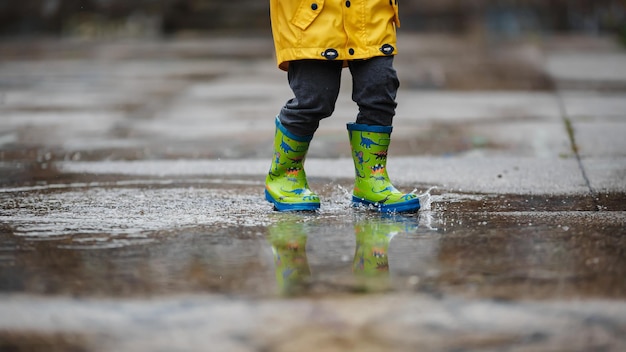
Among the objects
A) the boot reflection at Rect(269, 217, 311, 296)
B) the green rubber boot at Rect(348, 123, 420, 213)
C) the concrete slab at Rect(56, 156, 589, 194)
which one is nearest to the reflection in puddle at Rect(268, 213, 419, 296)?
the boot reflection at Rect(269, 217, 311, 296)

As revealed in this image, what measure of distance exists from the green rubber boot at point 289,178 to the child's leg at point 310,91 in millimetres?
70

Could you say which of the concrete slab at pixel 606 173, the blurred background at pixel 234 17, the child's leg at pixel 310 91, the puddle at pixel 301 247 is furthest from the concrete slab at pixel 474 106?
the blurred background at pixel 234 17

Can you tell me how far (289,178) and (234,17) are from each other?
15138mm

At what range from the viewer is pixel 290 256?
3297 millimetres

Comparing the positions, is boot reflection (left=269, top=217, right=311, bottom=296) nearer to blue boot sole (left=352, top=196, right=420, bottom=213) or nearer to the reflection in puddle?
the reflection in puddle

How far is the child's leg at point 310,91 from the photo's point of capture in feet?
13.4

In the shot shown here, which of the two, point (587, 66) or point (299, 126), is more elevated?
point (587, 66)

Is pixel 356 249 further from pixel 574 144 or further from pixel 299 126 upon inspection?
pixel 574 144

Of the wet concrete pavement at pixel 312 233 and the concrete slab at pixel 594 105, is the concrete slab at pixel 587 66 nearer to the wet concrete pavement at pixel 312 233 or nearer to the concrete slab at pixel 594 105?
the concrete slab at pixel 594 105

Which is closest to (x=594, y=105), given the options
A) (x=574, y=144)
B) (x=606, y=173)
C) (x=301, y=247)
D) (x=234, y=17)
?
(x=574, y=144)

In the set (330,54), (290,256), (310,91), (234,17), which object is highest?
(234,17)

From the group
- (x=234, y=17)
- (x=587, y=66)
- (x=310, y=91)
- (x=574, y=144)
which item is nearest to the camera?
(x=310, y=91)

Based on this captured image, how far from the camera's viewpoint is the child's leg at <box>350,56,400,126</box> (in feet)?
13.3

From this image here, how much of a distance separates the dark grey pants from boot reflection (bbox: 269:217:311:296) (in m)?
0.46
